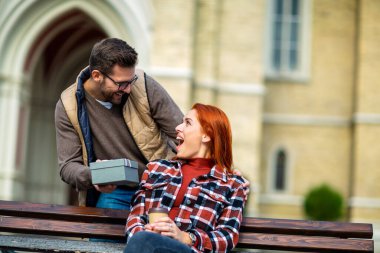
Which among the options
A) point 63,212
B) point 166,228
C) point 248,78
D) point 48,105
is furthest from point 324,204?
point 166,228

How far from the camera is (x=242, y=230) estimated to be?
494 centimetres

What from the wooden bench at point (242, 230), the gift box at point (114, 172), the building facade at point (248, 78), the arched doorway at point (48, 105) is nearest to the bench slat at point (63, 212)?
the wooden bench at point (242, 230)

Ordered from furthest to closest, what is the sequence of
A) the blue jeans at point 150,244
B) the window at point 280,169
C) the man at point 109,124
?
1. the window at point 280,169
2. the man at point 109,124
3. the blue jeans at point 150,244

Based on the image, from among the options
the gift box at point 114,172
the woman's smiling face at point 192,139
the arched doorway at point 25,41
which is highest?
the arched doorway at point 25,41

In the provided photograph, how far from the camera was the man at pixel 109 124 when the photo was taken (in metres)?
→ 5.00

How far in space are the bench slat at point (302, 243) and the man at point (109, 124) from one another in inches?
32.4

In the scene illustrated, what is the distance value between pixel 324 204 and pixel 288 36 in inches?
186

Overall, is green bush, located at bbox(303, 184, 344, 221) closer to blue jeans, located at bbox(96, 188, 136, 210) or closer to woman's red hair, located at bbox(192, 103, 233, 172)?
blue jeans, located at bbox(96, 188, 136, 210)

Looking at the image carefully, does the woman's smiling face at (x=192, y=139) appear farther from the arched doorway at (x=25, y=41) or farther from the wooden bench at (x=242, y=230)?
the arched doorway at (x=25, y=41)

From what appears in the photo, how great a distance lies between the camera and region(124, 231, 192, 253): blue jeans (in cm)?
407

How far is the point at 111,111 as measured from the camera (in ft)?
16.9

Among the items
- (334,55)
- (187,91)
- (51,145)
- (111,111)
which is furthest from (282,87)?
(111,111)

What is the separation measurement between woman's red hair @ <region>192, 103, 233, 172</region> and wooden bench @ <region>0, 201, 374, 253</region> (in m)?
0.47

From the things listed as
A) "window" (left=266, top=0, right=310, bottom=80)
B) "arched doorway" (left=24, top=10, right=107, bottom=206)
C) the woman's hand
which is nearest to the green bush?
"window" (left=266, top=0, right=310, bottom=80)
